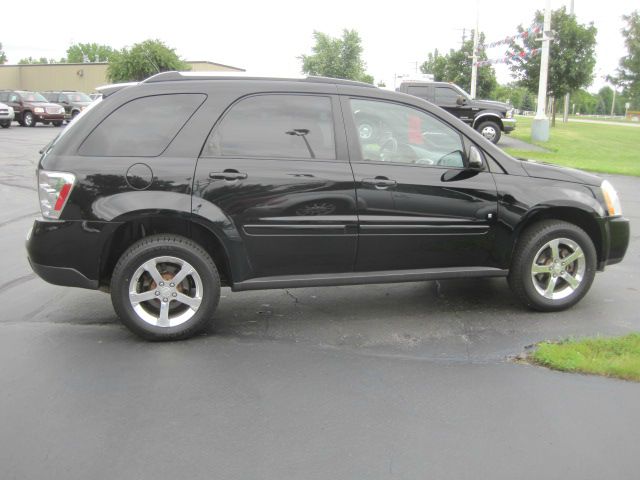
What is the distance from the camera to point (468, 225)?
15.6ft

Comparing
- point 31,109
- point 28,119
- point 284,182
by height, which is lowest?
point 284,182

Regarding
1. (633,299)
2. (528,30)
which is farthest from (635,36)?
(633,299)

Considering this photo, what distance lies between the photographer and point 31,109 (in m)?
32.5

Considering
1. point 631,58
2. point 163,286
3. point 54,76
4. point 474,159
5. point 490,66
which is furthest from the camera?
point 631,58

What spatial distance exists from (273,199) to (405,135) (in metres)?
1.21

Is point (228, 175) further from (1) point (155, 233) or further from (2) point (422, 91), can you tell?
(2) point (422, 91)

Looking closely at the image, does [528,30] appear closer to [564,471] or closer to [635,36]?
[564,471]

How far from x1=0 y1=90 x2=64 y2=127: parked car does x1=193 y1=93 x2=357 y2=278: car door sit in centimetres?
3197

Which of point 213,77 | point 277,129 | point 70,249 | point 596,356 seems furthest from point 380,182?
point 70,249

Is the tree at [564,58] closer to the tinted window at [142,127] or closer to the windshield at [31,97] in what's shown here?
the windshield at [31,97]

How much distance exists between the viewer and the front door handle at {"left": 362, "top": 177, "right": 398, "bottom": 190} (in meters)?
4.50

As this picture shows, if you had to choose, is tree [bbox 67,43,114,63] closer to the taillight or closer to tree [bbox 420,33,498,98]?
tree [bbox 420,33,498,98]

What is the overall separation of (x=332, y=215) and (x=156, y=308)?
Result: 1453mm

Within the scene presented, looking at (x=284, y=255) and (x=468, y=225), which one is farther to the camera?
(x=468, y=225)
